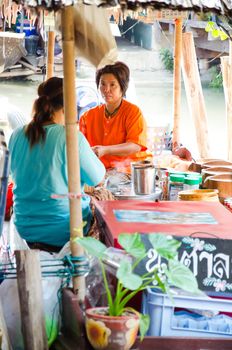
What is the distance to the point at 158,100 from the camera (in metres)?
20.1

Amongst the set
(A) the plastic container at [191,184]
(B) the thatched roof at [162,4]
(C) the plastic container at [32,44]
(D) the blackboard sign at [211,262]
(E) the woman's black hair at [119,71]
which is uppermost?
(B) the thatched roof at [162,4]

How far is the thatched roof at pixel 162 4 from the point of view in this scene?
278cm

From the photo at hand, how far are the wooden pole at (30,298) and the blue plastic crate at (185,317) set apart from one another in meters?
0.47

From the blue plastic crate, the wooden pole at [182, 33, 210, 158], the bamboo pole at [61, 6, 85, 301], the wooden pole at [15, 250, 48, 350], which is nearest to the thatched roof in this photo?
the bamboo pole at [61, 6, 85, 301]

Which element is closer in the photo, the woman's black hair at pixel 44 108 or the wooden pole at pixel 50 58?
the woman's black hair at pixel 44 108

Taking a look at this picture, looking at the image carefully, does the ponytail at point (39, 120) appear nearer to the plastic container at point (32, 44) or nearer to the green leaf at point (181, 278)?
the green leaf at point (181, 278)

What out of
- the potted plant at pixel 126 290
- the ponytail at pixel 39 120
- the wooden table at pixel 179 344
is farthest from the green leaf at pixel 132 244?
the ponytail at pixel 39 120

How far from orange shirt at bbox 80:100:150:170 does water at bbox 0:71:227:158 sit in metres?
8.45

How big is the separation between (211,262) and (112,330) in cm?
61

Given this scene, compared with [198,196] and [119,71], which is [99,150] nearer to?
[119,71]

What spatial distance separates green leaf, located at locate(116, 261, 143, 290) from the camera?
2.58 metres

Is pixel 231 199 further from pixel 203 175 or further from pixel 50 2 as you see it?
pixel 50 2

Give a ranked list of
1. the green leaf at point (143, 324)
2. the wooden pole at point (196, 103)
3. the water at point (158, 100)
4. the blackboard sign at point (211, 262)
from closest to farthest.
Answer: the green leaf at point (143, 324), the blackboard sign at point (211, 262), the wooden pole at point (196, 103), the water at point (158, 100)

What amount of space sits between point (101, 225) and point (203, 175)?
140 centimetres
